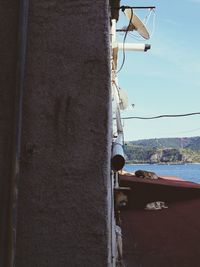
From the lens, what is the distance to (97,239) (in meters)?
1.81

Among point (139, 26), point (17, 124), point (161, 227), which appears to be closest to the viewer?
point (17, 124)

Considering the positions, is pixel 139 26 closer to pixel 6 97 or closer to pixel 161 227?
pixel 161 227

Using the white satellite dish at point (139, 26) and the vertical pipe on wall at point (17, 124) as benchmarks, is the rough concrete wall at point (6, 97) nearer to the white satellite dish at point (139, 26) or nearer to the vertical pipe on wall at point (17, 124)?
the vertical pipe on wall at point (17, 124)

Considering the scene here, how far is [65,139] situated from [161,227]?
641 centimetres

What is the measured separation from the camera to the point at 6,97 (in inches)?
74.7

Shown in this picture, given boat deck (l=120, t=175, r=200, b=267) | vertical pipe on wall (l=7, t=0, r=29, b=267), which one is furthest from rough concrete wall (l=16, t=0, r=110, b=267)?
boat deck (l=120, t=175, r=200, b=267)

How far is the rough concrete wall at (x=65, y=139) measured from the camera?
5.94ft

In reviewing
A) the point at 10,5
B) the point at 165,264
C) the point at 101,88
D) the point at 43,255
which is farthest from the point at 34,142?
the point at 165,264

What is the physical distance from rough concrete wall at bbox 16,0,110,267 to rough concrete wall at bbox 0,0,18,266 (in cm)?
7

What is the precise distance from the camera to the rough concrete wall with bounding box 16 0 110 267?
71.3 inches

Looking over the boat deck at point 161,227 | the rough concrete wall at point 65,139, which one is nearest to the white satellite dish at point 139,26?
the boat deck at point 161,227

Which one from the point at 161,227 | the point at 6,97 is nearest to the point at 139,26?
the point at 161,227

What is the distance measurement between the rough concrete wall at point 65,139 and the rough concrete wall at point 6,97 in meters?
0.07

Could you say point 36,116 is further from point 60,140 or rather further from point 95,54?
point 95,54
